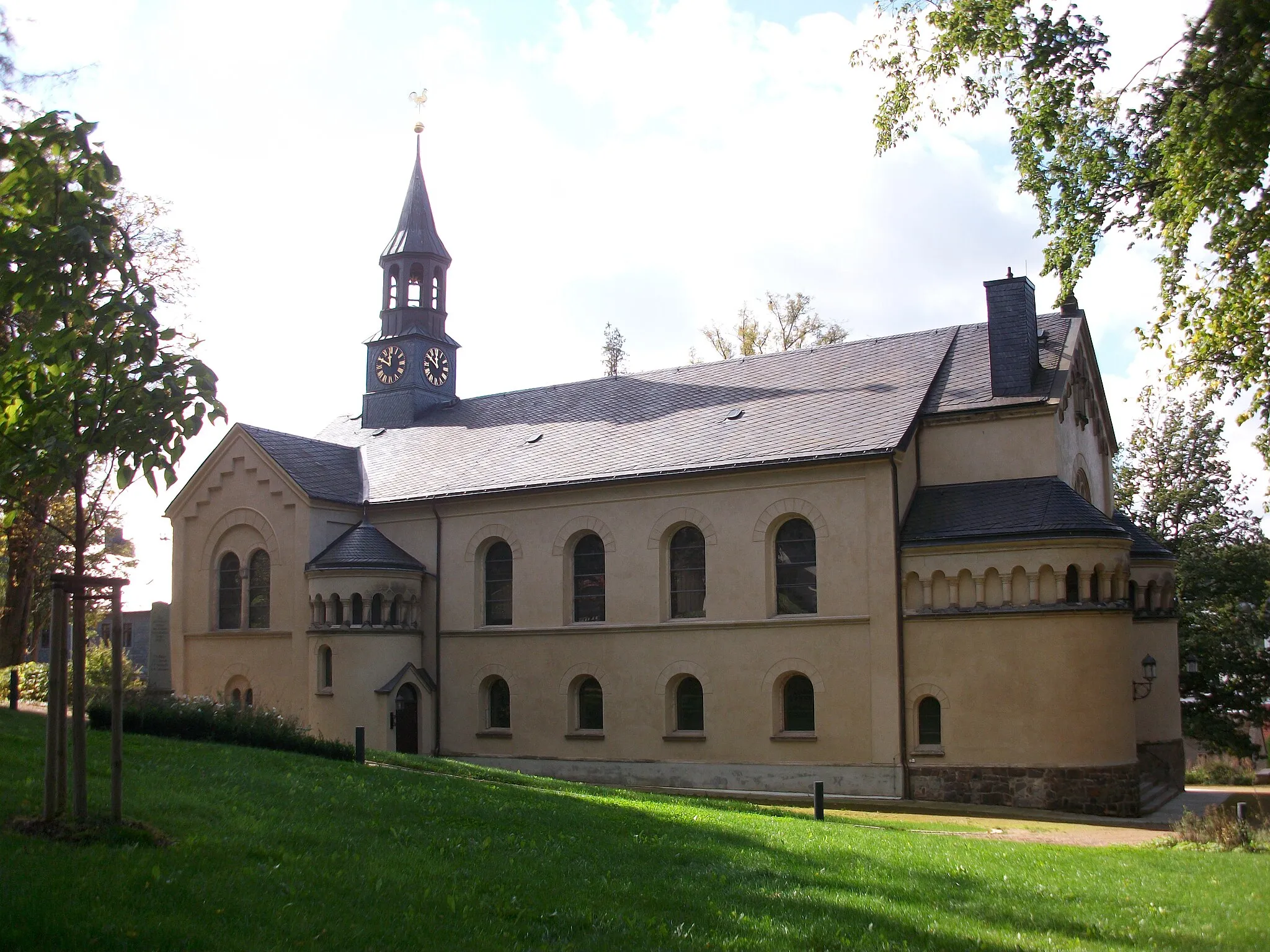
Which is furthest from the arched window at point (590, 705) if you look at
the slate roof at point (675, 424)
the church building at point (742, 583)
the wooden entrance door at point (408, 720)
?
the slate roof at point (675, 424)

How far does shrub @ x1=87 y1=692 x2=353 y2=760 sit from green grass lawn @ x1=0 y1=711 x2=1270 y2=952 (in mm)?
4212

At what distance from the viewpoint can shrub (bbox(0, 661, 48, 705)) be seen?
29.9m

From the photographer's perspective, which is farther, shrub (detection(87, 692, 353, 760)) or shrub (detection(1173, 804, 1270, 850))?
shrub (detection(87, 692, 353, 760))

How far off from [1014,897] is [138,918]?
790 centimetres

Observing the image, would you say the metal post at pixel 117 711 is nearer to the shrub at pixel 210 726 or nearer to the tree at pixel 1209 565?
the shrub at pixel 210 726

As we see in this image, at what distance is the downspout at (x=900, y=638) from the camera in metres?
23.4

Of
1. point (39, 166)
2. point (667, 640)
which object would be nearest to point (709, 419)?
point (667, 640)

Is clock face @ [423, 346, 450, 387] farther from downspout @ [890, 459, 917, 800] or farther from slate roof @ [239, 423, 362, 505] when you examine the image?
downspout @ [890, 459, 917, 800]

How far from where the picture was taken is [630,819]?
14.4m

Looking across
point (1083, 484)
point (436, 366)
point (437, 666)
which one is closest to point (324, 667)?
point (437, 666)

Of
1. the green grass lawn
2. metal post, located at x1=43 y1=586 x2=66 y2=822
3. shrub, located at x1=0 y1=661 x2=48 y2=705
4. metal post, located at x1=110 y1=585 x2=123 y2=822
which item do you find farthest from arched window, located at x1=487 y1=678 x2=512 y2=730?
metal post, located at x1=43 y1=586 x2=66 y2=822

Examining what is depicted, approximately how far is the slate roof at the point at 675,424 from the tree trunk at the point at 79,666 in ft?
58.1

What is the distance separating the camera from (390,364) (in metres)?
38.1

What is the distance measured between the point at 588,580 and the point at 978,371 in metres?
11.2
